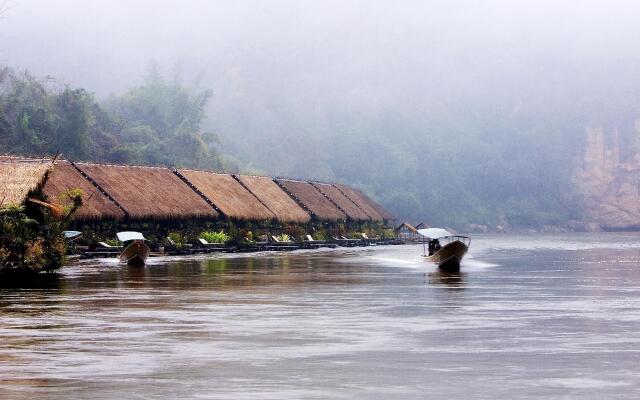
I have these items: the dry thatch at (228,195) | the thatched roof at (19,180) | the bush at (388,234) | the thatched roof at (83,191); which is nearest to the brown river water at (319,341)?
the thatched roof at (19,180)

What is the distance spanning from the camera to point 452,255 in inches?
1666

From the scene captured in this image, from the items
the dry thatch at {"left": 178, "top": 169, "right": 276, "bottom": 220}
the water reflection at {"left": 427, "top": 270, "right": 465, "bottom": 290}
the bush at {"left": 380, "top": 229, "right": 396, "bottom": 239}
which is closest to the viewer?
the water reflection at {"left": 427, "top": 270, "right": 465, "bottom": 290}

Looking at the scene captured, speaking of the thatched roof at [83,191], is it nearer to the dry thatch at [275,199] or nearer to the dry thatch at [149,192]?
the dry thatch at [149,192]

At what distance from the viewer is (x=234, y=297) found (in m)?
25.7

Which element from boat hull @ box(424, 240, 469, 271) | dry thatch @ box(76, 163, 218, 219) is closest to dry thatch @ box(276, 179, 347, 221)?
dry thatch @ box(76, 163, 218, 219)

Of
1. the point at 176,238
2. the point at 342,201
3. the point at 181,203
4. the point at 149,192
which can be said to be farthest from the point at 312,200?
the point at 176,238

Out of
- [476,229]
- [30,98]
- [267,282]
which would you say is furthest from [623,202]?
[267,282]

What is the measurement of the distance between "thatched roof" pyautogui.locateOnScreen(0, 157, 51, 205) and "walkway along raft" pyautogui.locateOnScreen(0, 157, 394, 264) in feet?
0.10

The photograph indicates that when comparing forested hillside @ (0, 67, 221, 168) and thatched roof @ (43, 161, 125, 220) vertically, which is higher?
forested hillside @ (0, 67, 221, 168)

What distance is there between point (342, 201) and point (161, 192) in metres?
34.6

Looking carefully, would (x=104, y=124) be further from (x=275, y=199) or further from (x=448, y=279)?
(x=448, y=279)

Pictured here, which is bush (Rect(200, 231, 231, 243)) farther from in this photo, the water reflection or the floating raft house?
the water reflection

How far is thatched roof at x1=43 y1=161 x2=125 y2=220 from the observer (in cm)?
5306

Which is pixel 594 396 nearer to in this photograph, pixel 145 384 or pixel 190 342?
pixel 145 384
